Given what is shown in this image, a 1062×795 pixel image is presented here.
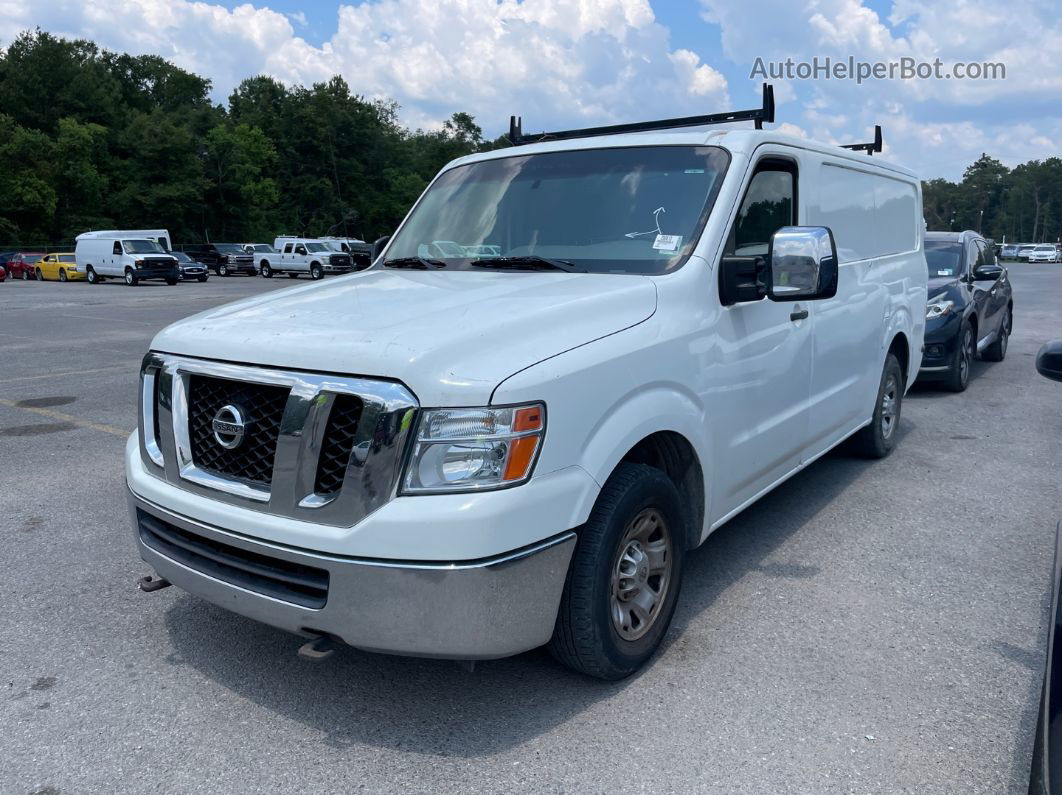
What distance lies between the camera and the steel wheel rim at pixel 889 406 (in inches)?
255

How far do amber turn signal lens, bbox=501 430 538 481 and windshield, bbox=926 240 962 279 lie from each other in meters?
8.67

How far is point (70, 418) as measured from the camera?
824cm

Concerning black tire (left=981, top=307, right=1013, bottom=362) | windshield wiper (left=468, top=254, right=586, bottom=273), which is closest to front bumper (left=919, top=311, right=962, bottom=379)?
black tire (left=981, top=307, right=1013, bottom=362)

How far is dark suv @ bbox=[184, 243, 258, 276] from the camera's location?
4753 centimetres

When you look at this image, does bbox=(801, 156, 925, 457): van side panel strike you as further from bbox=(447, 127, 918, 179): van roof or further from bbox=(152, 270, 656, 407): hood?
bbox=(152, 270, 656, 407): hood

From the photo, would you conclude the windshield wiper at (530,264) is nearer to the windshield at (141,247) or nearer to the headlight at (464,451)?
the headlight at (464,451)

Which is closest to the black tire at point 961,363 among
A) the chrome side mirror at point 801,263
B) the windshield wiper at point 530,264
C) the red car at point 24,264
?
the chrome side mirror at point 801,263

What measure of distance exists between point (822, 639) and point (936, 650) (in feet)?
1.40

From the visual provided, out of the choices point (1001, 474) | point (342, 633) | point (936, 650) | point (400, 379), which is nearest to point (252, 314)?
point (400, 379)

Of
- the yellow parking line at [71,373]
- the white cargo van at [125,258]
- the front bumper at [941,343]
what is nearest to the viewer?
the front bumper at [941,343]

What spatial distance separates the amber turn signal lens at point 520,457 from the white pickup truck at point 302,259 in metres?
39.6

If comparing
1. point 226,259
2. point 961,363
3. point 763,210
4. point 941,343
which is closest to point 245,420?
point 763,210

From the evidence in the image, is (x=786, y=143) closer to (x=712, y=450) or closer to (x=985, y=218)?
(x=712, y=450)

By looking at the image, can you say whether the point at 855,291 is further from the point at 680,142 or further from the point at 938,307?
the point at 938,307
